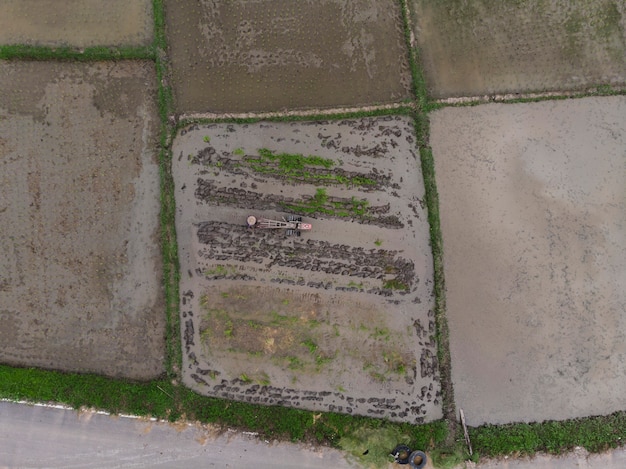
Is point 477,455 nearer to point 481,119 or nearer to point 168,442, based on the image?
point 168,442

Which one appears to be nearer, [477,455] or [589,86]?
[477,455]

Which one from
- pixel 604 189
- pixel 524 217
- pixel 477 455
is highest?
pixel 604 189

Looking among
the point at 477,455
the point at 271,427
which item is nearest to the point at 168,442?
the point at 271,427

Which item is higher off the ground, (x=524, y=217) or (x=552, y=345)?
(x=524, y=217)

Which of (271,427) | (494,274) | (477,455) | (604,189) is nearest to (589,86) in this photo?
(604,189)

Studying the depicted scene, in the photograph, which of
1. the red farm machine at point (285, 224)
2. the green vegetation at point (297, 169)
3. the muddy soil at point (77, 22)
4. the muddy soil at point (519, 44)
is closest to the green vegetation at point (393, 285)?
the red farm machine at point (285, 224)

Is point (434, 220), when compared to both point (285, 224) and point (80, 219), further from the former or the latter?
point (80, 219)

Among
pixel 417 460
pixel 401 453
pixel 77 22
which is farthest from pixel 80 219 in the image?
pixel 417 460
